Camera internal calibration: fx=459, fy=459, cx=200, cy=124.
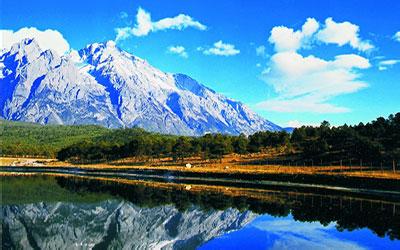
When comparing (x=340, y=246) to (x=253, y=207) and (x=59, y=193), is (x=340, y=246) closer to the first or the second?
(x=253, y=207)

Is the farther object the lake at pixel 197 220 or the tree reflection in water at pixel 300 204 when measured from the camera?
the tree reflection in water at pixel 300 204

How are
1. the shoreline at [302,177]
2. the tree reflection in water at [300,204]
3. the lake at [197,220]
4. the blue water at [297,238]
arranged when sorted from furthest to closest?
the shoreline at [302,177] < the tree reflection in water at [300,204] < the lake at [197,220] < the blue water at [297,238]

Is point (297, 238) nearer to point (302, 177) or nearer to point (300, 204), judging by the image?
point (300, 204)

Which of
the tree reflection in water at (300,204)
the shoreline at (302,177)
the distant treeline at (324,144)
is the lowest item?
the tree reflection in water at (300,204)

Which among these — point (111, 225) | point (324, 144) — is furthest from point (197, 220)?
point (324, 144)

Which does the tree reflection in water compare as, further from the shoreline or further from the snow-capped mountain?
the shoreline

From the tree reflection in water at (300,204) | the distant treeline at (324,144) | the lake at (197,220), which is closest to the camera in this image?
the lake at (197,220)

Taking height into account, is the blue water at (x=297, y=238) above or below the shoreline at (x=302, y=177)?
below

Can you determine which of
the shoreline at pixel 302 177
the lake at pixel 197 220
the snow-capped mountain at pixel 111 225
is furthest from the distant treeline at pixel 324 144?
the snow-capped mountain at pixel 111 225

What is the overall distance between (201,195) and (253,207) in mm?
15900

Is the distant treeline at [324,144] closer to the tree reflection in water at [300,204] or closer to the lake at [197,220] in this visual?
the lake at [197,220]

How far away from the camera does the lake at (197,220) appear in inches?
1569

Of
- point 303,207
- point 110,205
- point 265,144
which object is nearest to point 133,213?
point 110,205

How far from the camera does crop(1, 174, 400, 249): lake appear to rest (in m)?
39.8
